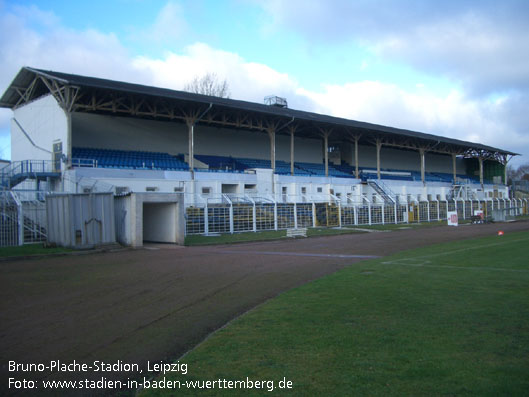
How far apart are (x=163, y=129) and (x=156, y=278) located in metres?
29.5

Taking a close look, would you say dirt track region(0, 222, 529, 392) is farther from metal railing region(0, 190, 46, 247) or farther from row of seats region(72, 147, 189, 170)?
row of seats region(72, 147, 189, 170)

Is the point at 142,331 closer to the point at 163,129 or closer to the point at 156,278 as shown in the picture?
the point at 156,278

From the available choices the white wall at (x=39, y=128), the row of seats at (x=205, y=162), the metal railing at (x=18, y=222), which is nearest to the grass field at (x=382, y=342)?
the metal railing at (x=18, y=222)

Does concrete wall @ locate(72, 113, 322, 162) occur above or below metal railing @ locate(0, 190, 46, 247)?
above

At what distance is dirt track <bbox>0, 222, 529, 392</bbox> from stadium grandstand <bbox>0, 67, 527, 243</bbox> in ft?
27.5

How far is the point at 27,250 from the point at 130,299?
12175mm

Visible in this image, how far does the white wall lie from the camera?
30953mm

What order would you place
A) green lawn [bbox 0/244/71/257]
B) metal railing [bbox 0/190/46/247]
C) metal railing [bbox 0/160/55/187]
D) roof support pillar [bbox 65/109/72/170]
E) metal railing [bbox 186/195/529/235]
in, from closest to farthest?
green lawn [bbox 0/244/71/257] < metal railing [bbox 0/190/46/247] < metal railing [bbox 0/160/55/187] < roof support pillar [bbox 65/109/72/170] < metal railing [bbox 186/195/529/235]

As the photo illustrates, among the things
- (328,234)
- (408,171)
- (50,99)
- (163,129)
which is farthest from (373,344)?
(408,171)

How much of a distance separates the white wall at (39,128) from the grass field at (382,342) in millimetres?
26624

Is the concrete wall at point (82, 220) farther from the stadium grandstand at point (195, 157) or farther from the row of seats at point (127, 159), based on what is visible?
the row of seats at point (127, 159)

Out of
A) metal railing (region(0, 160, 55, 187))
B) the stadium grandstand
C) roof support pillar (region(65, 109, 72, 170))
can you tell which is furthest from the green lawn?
roof support pillar (region(65, 109, 72, 170))

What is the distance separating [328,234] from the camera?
30.8 m

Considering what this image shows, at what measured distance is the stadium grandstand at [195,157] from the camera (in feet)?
98.2
